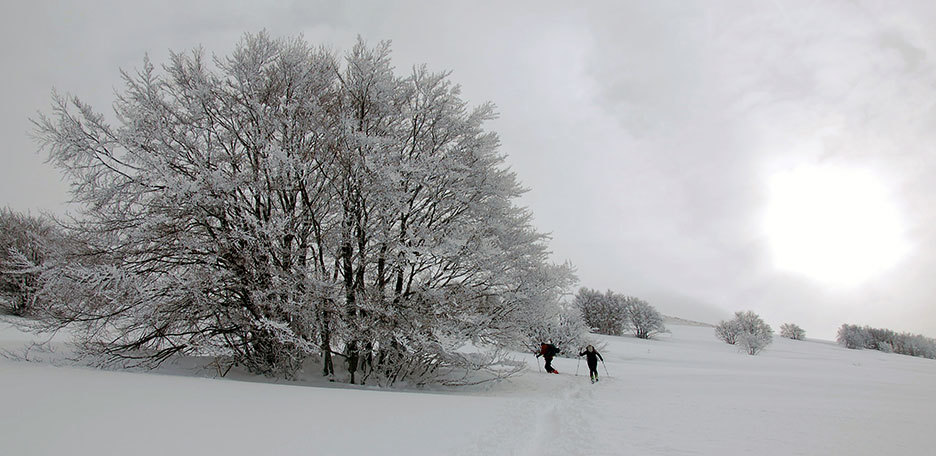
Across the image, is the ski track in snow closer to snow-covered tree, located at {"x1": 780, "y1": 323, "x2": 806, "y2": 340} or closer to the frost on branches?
the frost on branches

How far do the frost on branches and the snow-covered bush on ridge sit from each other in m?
30.3

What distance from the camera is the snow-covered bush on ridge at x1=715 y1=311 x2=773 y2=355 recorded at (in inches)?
1273

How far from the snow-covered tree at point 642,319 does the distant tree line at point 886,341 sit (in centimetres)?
3196

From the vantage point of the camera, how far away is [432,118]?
10508mm

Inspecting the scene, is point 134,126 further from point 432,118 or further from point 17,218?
point 17,218

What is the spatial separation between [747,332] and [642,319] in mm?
10212

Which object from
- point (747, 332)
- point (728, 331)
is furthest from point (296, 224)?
point (728, 331)

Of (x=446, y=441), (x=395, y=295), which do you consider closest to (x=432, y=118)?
(x=395, y=295)

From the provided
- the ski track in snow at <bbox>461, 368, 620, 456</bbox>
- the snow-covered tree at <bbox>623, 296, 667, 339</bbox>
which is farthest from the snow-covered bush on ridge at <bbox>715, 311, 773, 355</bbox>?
the ski track in snow at <bbox>461, 368, 620, 456</bbox>

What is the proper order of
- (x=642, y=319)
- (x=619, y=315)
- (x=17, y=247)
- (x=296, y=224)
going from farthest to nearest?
(x=619, y=315) → (x=642, y=319) → (x=17, y=247) → (x=296, y=224)

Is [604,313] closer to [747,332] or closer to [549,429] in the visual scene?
[747,332]

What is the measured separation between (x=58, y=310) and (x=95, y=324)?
903 millimetres

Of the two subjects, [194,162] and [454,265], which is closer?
[194,162]

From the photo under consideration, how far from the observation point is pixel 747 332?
34188 mm
